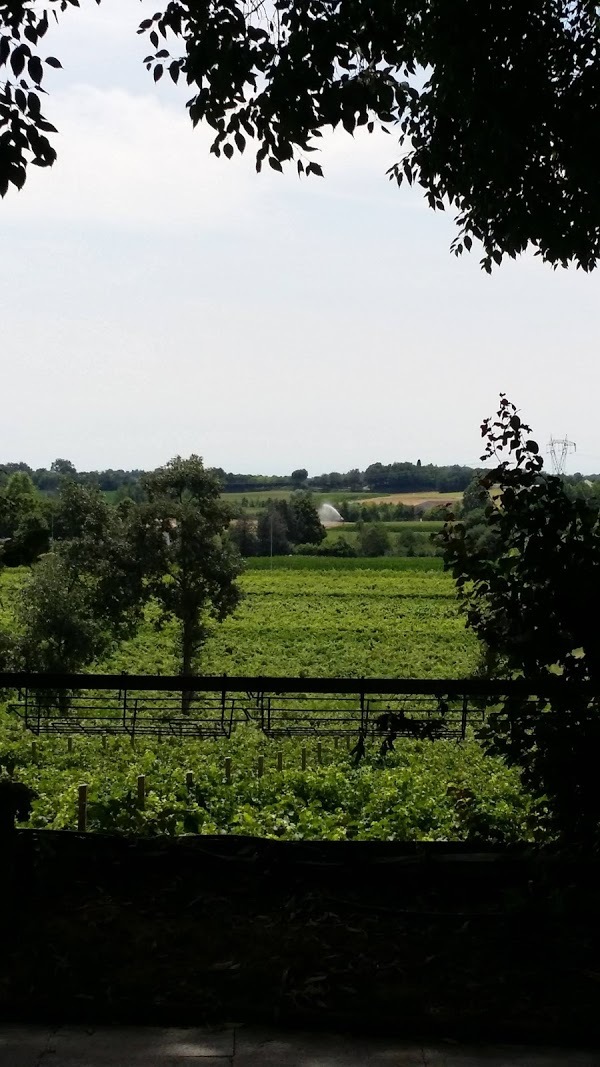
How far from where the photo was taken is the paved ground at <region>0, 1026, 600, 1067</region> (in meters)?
2.38

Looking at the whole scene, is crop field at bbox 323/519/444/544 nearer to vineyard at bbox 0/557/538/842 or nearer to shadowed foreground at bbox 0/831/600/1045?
vineyard at bbox 0/557/538/842

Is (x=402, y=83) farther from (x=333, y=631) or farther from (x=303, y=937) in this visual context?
(x=333, y=631)

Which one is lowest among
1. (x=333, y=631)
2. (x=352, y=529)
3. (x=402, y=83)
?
(x=333, y=631)

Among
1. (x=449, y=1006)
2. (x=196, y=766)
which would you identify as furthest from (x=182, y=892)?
(x=196, y=766)

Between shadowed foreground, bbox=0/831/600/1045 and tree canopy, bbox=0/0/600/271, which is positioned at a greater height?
tree canopy, bbox=0/0/600/271

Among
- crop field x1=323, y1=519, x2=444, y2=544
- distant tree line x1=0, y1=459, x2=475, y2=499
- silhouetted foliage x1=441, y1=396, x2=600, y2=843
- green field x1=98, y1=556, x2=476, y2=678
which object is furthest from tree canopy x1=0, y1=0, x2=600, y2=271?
crop field x1=323, y1=519, x2=444, y2=544

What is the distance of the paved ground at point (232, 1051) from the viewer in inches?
93.7

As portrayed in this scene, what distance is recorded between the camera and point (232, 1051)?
2445 mm

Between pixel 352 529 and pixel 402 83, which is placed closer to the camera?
pixel 402 83

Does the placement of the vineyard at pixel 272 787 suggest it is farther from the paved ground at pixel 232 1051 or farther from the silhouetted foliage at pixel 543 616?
the paved ground at pixel 232 1051

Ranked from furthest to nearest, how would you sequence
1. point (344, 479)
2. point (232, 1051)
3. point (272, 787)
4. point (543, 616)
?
point (344, 479), point (272, 787), point (543, 616), point (232, 1051)

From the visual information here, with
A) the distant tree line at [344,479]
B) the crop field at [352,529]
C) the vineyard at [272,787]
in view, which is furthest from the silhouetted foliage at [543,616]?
the crop field at [352,529]

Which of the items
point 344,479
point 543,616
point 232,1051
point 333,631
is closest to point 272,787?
point 543,616

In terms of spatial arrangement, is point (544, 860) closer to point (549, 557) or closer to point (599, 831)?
point (599, 831)
